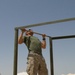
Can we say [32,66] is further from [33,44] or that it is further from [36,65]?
[33,44]

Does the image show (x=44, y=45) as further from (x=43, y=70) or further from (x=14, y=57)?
(x=14, y=57)

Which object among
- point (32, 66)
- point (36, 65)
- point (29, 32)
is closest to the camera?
point (32, 66)

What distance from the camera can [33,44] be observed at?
798 centimetres

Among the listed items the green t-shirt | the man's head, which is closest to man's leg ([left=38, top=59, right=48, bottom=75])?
the green t-shirt

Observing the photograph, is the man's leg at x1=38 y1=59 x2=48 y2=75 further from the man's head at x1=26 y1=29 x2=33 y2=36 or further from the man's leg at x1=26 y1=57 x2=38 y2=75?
the man's head at x1=26 y1=29 x2=33 y2=36

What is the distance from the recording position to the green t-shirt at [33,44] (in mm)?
7950

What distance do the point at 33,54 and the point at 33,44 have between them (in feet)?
1.06

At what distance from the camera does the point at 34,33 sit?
8312 mm

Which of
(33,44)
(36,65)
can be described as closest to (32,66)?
(36,65)

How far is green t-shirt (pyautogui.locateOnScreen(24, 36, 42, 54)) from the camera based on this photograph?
26.1 ft

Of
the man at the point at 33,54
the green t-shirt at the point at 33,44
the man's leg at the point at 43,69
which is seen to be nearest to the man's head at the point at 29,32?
the man at the point at 33,54

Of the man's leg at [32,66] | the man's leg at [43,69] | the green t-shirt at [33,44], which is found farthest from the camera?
the man's leg at [43,69]

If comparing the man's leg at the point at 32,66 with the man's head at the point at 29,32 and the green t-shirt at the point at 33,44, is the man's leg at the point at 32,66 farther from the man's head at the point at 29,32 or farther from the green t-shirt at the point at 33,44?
the man's head at the point at 29,32

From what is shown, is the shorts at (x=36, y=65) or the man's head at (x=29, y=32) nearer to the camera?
the shorts at (x=36, y=65)
